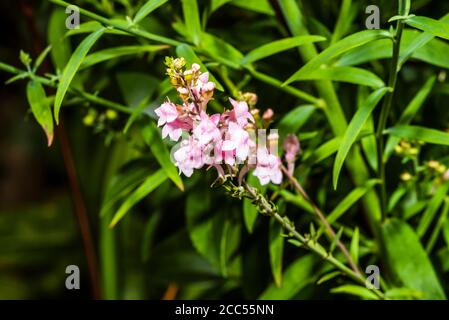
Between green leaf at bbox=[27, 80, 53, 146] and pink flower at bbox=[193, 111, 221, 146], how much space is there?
8.9 inches

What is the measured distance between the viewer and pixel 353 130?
60 cm

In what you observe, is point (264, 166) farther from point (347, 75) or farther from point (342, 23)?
point (342, 23)

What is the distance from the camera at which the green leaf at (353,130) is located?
580mm

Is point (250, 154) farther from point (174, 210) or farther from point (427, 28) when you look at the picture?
point (174, 210)

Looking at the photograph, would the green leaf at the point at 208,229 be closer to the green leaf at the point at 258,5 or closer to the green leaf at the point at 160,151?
the green leaf at the point at 160,151

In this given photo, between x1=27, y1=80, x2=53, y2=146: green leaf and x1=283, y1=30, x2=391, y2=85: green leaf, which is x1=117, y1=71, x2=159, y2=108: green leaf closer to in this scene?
x1=27, y1=80, x2=53, y2=146: green leaf

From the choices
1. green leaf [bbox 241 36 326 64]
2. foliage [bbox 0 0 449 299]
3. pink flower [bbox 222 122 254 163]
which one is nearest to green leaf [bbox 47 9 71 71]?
foliage [bbox 0 0 449 299]

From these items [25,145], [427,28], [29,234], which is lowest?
[427,28]

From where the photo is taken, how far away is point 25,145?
188cm

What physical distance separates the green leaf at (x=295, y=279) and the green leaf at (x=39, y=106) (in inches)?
12.8

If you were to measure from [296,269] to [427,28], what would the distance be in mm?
361

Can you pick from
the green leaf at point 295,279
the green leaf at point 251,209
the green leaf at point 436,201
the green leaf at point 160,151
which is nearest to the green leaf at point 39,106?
the green leaf at point 160,151

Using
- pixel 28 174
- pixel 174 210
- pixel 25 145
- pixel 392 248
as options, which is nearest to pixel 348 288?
pixel 392 248

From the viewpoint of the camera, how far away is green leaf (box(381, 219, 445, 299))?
739 millimetres
